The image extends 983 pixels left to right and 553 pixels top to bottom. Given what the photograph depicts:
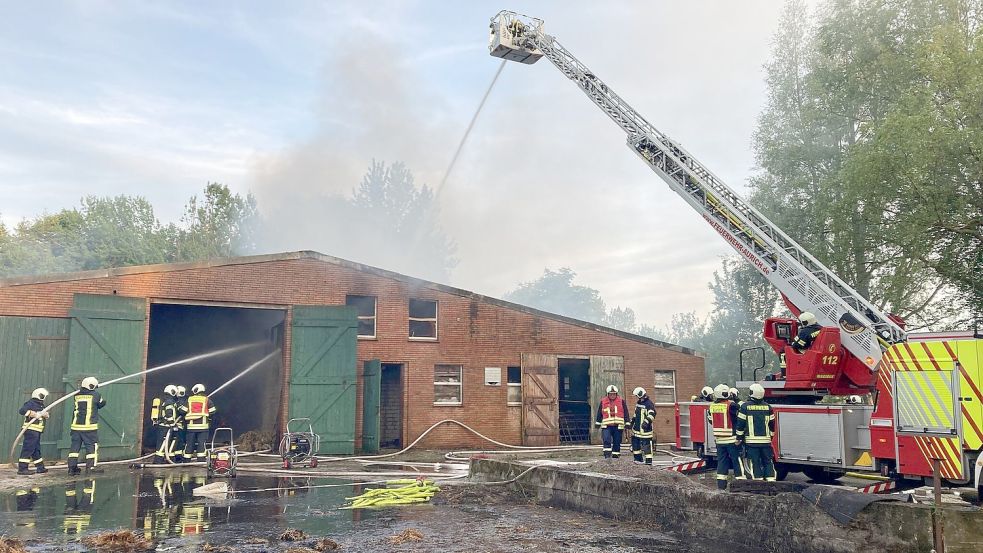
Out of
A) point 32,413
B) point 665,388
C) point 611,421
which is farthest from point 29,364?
point 665,388

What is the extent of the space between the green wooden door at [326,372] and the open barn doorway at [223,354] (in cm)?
308

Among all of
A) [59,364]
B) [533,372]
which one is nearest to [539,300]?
[533,372]

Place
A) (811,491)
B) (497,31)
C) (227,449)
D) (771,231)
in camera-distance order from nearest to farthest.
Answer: (811,491) < (771,231) < (227,449) < (497,31)

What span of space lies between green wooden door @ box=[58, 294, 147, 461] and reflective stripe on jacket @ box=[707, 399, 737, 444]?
42.2 feet

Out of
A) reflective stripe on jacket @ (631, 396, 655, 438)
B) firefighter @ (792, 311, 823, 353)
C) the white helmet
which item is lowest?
reflective stripe on jacket @ (631, 396, 655, 438)

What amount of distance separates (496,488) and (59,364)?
10845 millimetres

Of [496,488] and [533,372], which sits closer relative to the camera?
[496,488]

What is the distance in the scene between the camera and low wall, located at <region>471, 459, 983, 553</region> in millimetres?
6695

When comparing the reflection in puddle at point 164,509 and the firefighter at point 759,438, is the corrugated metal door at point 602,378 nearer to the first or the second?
the reflection in puddle at point 164,509

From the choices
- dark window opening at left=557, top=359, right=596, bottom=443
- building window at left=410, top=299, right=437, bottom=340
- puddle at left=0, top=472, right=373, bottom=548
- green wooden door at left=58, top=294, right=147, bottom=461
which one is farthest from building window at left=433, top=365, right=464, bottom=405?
green wooden door at left=58, top=294, right=147, bottom=461

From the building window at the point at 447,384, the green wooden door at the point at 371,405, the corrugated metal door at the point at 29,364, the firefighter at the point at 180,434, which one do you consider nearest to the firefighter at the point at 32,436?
the corrugated metal door at the point at 29,364

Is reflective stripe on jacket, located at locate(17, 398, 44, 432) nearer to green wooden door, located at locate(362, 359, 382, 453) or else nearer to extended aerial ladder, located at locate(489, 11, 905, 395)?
green wooden door, located at locate(362, 359, 382, 453)

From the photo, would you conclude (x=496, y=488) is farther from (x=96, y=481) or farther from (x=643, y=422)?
(x=96, y=481)

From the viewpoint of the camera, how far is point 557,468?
11.3 metres
